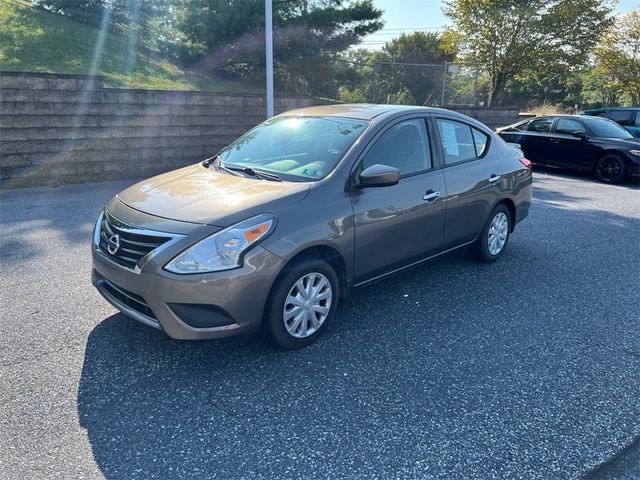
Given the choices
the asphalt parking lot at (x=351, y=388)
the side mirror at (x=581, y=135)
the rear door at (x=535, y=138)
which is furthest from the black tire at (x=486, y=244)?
the rear door at (x=535, y=138)

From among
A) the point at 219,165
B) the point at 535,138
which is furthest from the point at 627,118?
the point at 219,165

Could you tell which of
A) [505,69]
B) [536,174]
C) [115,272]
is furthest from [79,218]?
[505,69]

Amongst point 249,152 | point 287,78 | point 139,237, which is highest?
point 287,78

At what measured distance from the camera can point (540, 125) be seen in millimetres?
12000

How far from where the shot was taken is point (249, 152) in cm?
420

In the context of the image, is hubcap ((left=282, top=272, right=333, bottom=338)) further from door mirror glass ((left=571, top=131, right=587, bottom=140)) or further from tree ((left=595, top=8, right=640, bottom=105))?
tree ((left=595, top=8, right=640, bottom=105))

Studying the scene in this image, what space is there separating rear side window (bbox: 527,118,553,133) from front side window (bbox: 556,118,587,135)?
258 mm

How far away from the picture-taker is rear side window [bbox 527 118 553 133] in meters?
11.8

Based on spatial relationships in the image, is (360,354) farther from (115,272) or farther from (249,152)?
(249,152)

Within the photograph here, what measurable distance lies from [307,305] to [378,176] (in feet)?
3.40

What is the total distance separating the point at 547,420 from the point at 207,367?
80.4 inches

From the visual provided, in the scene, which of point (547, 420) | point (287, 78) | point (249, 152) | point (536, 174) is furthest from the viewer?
point (287, 78)

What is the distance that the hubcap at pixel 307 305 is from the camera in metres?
3.23

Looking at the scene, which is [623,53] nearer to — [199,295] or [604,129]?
[604,129]
